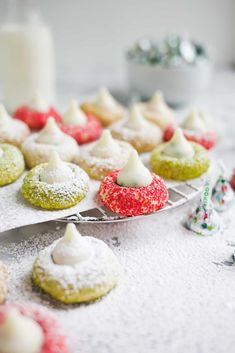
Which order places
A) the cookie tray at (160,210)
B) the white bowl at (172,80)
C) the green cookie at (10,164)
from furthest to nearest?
the white bowl at (172,80), the green cookie at (10,164), the cookie tray at (160,210)

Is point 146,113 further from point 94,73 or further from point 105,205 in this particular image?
point 94,73

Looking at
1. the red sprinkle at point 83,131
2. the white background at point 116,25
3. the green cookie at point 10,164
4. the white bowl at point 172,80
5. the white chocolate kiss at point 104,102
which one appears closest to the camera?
the green cookie at point 10,164

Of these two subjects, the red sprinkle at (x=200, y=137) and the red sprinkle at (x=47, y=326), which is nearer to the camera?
the red sprinkle at (x=47, y=326)

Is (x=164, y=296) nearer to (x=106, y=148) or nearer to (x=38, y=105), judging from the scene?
(x=106, y=148)

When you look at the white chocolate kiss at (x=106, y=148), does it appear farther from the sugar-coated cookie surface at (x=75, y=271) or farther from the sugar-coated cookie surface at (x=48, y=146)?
the sugar-coated cookie surface at (x=75, y=271)

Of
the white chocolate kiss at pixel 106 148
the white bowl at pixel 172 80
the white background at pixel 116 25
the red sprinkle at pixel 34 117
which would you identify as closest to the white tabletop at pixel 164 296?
the white chocolate kiss at pixel 106 148

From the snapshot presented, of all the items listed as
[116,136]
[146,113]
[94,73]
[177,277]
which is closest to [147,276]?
[177,277]
